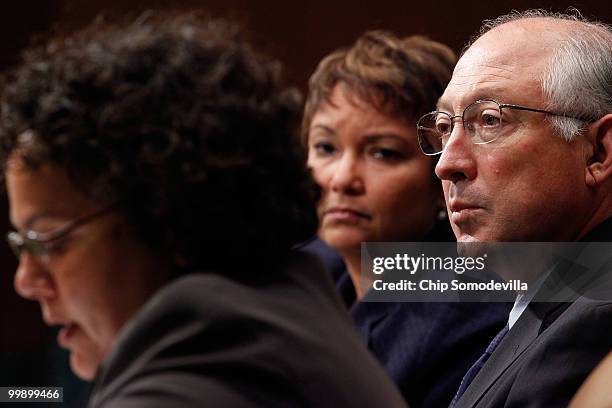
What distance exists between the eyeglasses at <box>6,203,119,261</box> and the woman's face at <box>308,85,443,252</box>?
1.12 meters

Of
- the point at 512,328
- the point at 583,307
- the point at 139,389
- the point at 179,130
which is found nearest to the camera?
the point at 139,389

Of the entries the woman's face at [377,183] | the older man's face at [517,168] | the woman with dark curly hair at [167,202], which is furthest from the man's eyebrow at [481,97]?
the woman with dark curly hair at [167,202]

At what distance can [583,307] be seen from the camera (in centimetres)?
148

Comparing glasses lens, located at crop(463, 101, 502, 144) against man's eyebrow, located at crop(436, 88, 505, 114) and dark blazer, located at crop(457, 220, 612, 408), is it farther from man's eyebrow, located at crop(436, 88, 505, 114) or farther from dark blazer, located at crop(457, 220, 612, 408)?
dark blazer, located at crop(457, 220, 612, 408)

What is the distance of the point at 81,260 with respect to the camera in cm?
110

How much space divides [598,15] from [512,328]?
0.68 metres

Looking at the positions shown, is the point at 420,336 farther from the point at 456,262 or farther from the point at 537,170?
the point at 537,170

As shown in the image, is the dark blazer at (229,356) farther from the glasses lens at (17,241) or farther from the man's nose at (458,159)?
the man's nose at (458,159)

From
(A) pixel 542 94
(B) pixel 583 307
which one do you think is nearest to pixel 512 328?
(B) pixel 583 307

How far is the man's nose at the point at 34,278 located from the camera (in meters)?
1.13

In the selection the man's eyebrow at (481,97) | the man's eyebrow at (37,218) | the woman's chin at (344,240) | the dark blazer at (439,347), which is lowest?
the dark blazer at (439,347)

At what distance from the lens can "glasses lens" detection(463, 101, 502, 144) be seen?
5.70ft

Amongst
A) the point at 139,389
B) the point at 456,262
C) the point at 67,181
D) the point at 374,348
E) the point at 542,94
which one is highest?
the point at 67,181

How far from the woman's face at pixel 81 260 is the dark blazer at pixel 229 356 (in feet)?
0.23
